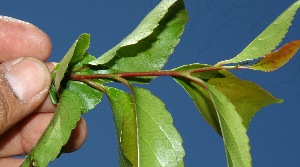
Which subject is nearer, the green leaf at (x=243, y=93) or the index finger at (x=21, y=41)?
the green leaf at (x=243, y=93)

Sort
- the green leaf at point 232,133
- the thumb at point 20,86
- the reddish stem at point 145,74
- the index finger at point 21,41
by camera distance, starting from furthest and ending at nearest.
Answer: the index finger at point 21,41 → the thumb at point 20,86 → the reddish stem at point 145,74 → the green leaf at point 232,133

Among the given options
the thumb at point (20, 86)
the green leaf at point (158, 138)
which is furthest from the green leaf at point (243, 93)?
the thumb at point (20, 86)

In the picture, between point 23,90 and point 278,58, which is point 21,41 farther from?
Answer: point 278,58

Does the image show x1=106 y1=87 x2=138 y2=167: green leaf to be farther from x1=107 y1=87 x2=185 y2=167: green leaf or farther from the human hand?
the human hand

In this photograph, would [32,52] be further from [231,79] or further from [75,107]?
A: [231,79]

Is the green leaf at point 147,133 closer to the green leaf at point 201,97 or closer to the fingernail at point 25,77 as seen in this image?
the green leaf at point 201,97

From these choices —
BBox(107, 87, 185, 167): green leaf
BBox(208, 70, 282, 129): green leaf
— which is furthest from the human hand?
BBox(208, 70, 282, 129): green leaf

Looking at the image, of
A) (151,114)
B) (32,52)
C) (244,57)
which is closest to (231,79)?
(244,57)
